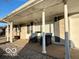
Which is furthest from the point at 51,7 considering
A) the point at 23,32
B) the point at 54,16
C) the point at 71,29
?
the point at 23,32

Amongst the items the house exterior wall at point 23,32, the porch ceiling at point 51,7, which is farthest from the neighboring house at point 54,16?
the house exterior wall at point 23,32

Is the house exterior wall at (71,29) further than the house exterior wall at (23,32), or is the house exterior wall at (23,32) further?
the house exterior wall at (23,32)

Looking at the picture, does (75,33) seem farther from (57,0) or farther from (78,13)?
(57,0)

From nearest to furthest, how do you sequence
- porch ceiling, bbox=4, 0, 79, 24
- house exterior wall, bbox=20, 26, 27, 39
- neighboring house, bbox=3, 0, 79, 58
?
1. porch ceiling, bbox=4, 0, 79, 24
2. neighboring house, bbox=3, 0, 79, 58
3. house exterior wall, bbox=20, 26, 27, 39

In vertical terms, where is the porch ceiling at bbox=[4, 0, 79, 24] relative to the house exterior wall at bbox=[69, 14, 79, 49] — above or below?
above

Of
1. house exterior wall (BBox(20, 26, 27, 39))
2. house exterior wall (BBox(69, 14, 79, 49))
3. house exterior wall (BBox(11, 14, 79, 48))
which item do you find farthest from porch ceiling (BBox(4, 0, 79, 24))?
house exterior wall (BBox(20, 26, 27, 39))

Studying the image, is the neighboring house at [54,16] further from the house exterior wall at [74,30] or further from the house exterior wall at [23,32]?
the house exterior wall at [23,32]

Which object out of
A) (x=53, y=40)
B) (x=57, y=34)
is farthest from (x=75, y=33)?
(x=53, y=40)

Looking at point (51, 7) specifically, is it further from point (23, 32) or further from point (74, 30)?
point (23, 32)

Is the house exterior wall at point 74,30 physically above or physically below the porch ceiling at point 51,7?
below

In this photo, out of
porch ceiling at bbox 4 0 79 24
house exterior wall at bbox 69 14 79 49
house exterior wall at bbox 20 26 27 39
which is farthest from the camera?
house exterior wall at bbox 20 26 27 39

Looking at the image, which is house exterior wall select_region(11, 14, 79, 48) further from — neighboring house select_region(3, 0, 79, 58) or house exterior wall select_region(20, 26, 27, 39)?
house exterior wall select_region(20, 26, 27, 39)

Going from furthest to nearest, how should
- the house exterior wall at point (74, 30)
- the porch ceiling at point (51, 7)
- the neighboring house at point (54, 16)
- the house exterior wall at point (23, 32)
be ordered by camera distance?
the house exterior wall at point (23, 32)
the house exterior wall at point (74, 30)
the neighboring house at point (54, 16)
the porch ceiling at point (51, 7)

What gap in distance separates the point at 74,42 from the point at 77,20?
1704mm
